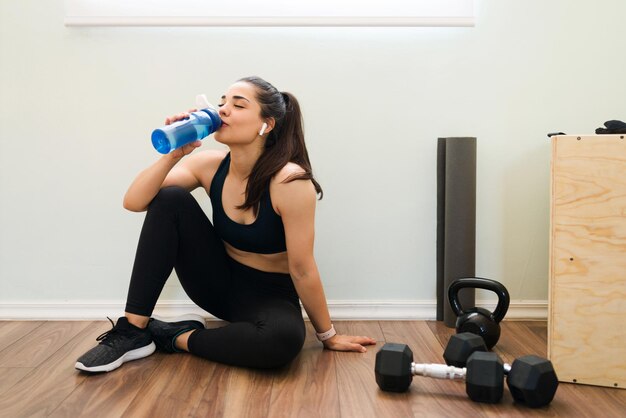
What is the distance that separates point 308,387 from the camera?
1547 millimetres

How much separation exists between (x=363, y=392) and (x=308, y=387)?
13 centimetres

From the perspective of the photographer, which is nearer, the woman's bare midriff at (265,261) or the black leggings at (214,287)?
the black leggings at (214,287)

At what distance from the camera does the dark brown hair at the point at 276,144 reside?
1.73 meters

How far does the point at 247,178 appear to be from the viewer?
5.88 feet

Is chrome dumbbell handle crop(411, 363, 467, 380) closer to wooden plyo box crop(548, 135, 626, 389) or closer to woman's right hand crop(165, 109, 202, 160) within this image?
wooden plyo box crop(548, 135, 626, 389)

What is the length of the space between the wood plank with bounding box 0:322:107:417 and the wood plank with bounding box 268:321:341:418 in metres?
0.47

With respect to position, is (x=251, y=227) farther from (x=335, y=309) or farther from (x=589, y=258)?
(x=589, y=258)

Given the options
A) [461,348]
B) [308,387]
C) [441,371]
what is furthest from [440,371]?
[308,387]

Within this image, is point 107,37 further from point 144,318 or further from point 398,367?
point 398,367

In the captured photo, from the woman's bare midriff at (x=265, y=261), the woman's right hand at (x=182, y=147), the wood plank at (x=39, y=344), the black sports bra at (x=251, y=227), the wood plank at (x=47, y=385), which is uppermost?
the woman's right hand at (x=182, y=147)

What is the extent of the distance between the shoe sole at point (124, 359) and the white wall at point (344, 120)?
17.0 inches

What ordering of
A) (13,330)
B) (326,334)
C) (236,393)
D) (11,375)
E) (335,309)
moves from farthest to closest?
(335,309), (13,330), (326,334), (11,375), (236,393)

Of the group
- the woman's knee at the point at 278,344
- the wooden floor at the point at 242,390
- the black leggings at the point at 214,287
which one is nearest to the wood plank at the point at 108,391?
the wooden floor at the point at 242,390

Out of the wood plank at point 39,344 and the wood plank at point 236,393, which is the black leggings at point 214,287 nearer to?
the wood plank at point 236,393
